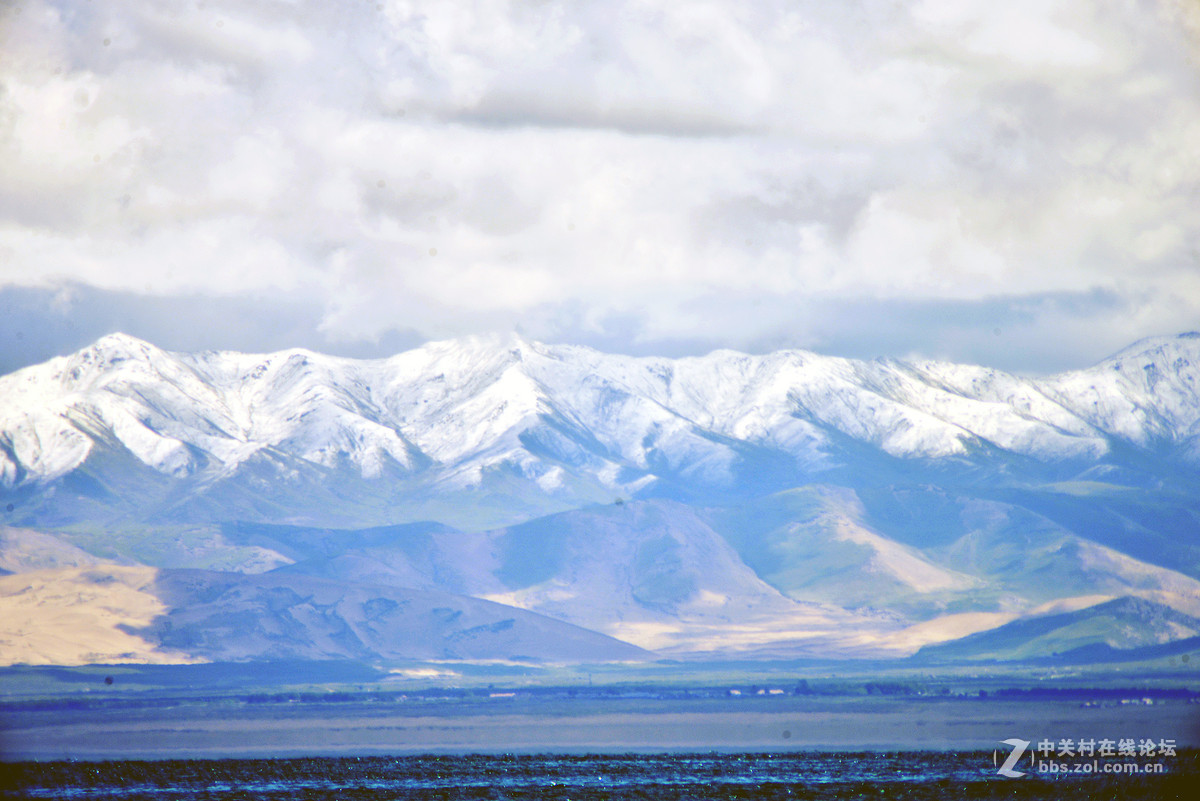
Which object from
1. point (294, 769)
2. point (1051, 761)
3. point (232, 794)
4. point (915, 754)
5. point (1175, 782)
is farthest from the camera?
point (915, 754)

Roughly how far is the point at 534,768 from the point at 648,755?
25.0m

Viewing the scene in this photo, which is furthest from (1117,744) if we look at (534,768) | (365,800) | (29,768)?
(29,768)

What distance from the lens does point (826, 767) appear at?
7057 inches

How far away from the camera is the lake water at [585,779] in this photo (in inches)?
5832

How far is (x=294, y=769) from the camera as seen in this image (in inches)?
7219

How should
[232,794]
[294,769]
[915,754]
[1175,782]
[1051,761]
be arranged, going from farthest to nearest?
[915,754] < [294,769] < [1051,761] < [232,794] < [1175,782]

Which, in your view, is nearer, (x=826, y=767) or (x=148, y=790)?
(x=148, y=790)

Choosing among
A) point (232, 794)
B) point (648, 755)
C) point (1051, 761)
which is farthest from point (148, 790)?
point (1051, 761)

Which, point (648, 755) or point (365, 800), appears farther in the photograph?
point (648, 755)

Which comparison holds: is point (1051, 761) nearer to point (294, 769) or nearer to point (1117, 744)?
point (1117, 744)

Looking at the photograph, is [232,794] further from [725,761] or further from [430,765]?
[725,761]

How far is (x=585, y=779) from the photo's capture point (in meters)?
167

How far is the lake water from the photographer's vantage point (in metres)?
148

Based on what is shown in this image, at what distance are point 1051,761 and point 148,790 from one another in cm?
10397
